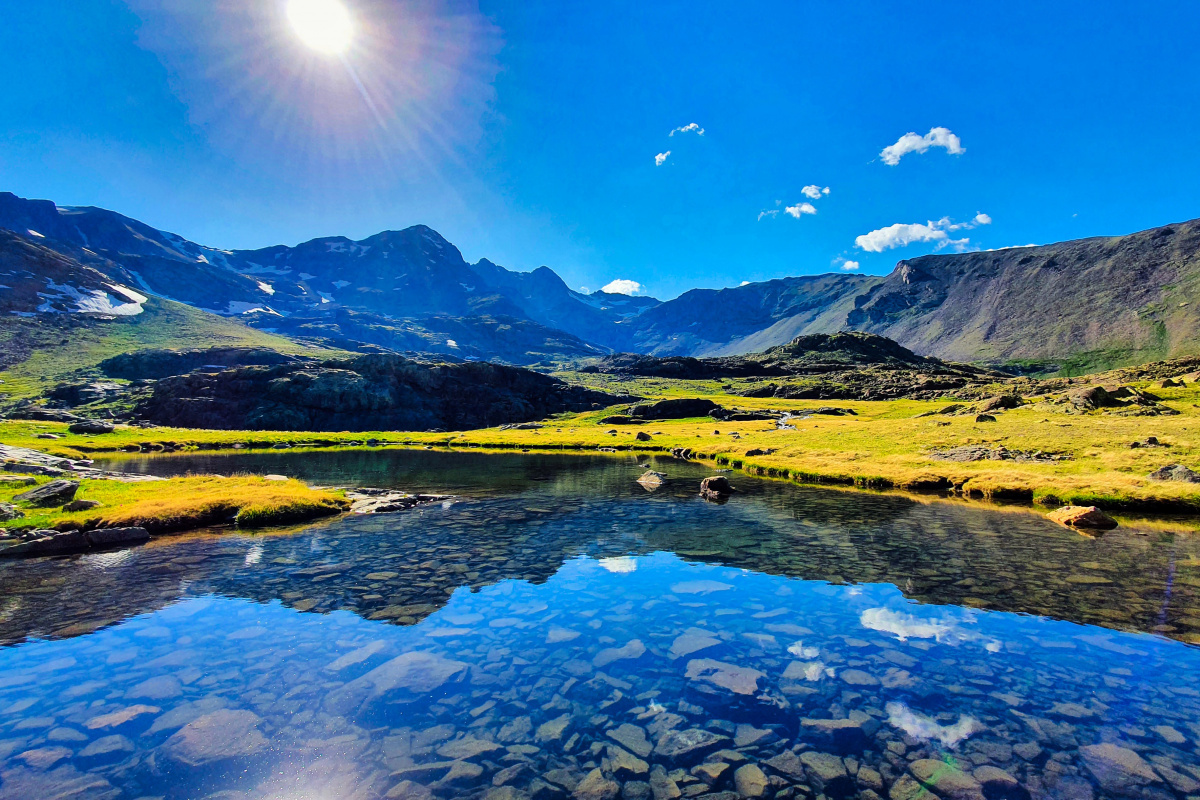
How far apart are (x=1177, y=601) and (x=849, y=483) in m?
Answer: 30.8

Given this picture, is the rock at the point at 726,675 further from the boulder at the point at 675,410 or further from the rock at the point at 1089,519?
the boulder at the point at 675,410

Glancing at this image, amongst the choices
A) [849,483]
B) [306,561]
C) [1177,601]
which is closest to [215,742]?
[306,561]

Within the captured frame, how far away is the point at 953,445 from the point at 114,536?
70.6 meters

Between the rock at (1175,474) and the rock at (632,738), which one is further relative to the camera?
the rock at (1175,474)

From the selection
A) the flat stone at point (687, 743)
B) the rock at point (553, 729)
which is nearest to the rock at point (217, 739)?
the rock at point (553, 729)

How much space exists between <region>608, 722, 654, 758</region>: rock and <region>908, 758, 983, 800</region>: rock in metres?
5.21

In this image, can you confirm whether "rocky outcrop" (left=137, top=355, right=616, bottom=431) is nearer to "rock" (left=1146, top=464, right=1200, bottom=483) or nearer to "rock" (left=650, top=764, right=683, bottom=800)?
"rock" (left=1146, top=464, right=1200, bottom=483)

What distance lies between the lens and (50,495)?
30.4m

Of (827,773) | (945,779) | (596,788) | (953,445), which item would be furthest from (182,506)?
(953,445)

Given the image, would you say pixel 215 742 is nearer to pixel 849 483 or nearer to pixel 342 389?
pixel 849 483

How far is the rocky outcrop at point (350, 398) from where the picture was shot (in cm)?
15300

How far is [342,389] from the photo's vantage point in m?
169

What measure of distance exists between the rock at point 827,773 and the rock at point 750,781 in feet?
3.09

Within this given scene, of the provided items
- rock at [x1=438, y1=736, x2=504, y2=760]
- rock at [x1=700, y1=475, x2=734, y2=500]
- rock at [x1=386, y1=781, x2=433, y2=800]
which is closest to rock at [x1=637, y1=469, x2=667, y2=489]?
rock at [x1=700, y1=475, x2=734, y2=500]
